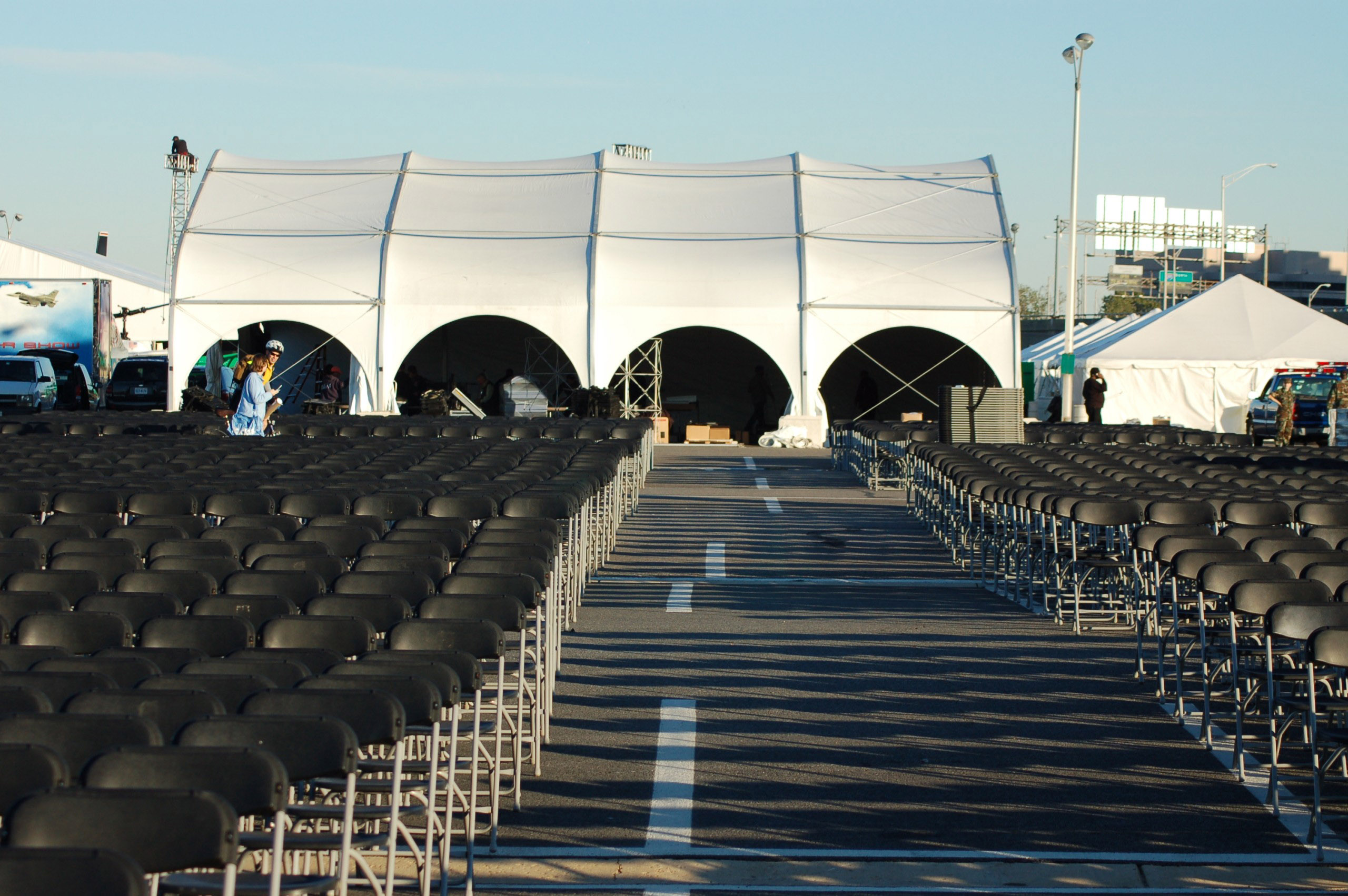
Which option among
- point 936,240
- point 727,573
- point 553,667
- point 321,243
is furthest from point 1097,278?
point 553,667

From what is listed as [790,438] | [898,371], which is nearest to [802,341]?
[790,438]

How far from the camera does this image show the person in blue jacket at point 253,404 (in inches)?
548

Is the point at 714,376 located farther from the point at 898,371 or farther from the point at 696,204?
the point at 696,204

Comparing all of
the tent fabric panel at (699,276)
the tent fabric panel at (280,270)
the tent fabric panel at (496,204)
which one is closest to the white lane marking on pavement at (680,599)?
the tent fabric panel at (699,276)

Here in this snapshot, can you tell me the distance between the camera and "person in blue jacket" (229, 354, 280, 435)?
13922 mm

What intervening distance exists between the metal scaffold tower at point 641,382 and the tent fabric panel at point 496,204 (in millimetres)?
3614

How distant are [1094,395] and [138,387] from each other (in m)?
24.3

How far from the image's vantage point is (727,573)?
12367mm

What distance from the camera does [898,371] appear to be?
3878cm

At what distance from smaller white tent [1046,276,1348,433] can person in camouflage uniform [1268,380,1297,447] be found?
16.6ft

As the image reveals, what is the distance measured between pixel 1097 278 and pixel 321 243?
206ft

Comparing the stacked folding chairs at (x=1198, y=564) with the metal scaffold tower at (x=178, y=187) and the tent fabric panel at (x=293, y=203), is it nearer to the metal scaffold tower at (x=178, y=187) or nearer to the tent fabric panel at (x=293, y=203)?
the tent fabric panel at (x=293, y=203)

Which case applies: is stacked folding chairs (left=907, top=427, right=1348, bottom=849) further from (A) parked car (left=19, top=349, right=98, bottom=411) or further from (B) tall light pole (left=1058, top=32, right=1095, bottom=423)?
(A) parked car (left=19, top=349, right=98, bottom=411)

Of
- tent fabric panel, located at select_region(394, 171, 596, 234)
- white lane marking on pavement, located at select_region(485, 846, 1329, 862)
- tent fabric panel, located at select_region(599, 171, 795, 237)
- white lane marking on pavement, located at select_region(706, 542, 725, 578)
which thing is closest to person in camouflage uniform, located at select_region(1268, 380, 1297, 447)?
tent fabric panel, located at select_region(599, 171, 795, 237)
